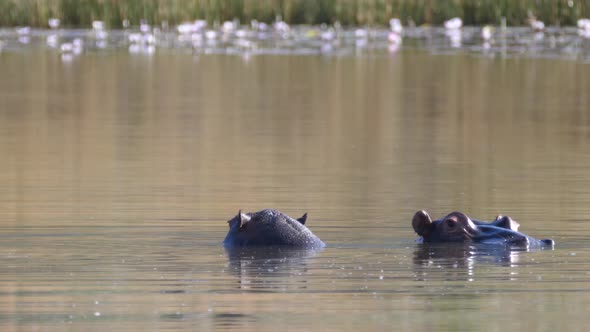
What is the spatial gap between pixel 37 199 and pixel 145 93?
11177 millimetres

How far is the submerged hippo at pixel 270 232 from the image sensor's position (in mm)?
10312

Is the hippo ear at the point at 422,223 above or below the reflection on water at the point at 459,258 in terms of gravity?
above

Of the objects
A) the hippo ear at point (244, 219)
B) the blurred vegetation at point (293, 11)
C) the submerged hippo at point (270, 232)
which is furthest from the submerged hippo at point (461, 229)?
the blurred vegetation at point (293, 11)

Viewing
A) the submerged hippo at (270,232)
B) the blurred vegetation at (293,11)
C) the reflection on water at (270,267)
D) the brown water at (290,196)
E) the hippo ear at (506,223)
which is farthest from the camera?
the blurred vegetation at (293,11)

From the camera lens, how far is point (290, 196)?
41.4ft

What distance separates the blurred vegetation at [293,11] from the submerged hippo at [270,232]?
85.3ft

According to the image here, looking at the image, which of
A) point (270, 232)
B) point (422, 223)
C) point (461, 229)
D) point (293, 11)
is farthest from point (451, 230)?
point (293, 11)

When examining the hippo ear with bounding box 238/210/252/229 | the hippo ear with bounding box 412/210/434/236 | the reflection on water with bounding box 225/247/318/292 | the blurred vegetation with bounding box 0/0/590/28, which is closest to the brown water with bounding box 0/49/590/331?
the reflection on water with bounding box 225/247/318/292

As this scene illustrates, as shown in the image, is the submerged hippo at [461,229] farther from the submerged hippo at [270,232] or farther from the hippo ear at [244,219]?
the hippo ear at [244,219]

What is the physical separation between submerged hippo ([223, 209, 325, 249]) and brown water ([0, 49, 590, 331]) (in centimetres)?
17

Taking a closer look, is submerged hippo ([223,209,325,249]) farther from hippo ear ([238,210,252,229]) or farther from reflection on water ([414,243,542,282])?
reflection on water ([414,243,542,282])

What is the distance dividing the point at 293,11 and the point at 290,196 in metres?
24.9

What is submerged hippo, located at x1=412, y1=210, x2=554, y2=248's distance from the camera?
10406mm

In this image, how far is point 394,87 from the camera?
79.6ft
